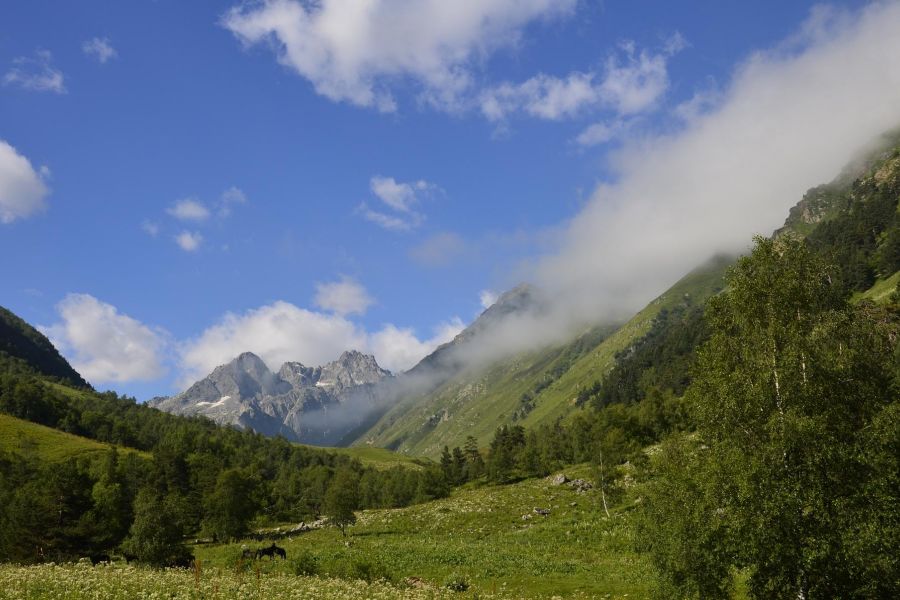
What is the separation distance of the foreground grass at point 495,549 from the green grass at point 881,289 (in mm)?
117980

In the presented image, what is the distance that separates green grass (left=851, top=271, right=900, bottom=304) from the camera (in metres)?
161

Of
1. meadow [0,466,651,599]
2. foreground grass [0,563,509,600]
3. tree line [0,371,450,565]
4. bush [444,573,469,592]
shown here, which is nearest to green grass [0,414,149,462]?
tree line [0,371,450,565]

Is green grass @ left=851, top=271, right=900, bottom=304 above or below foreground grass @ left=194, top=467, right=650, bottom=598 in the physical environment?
above

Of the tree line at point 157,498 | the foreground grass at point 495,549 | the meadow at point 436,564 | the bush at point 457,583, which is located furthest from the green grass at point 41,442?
the bush at point 457,583

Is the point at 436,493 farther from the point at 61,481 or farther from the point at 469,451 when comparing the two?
the point at 61,481

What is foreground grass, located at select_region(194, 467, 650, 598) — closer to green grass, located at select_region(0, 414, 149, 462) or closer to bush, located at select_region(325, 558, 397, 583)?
bush, located at select_region(325, 558, 397, 583)

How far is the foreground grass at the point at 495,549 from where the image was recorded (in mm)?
37562

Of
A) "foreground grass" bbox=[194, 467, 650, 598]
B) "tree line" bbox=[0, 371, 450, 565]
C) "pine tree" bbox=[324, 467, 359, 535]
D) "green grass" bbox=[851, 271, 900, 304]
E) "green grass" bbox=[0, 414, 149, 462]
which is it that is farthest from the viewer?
"green grass" bbox=[851, 271, 900, 304]

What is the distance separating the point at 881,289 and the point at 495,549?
17709 centimetres

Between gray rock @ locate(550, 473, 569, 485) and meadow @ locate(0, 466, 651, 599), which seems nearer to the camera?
meadow @ locate(0, 466, 651, 599)

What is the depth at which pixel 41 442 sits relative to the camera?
164000 millimetres

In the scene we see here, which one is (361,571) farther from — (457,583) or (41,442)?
(41,442)

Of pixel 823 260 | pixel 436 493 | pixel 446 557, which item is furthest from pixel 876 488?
pixel 436 493

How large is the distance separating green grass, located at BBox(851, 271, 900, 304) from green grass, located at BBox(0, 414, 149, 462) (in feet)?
769
